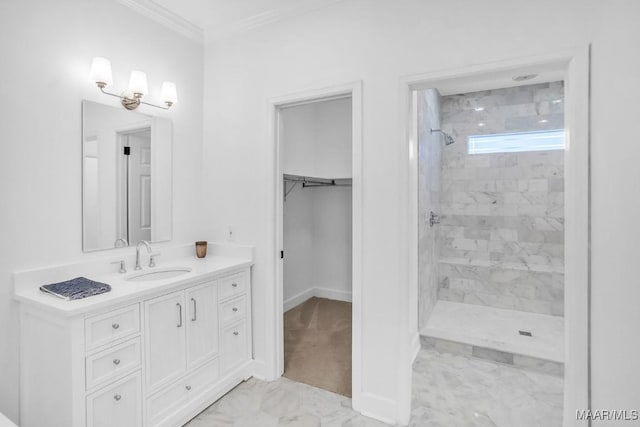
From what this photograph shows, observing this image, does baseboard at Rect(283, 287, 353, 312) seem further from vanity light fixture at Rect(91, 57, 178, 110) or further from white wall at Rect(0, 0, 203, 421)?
vanity light fixture at Rect(91, 57, 178, 110)

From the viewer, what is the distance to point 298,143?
374 centimetres

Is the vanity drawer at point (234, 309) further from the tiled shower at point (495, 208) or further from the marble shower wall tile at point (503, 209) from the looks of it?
the marble shower wall tile at point (503, 209)

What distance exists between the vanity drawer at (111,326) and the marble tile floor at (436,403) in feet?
2.52

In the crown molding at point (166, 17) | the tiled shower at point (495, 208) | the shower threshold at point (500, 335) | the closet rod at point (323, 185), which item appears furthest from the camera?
the closet rod at point (323, 185)

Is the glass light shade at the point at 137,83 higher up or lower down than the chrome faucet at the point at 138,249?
higher up

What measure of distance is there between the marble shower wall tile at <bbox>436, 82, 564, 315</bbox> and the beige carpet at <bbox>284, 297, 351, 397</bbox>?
1.31 m

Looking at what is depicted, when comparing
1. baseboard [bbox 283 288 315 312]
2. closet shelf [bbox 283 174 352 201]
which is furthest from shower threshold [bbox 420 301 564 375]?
closet shelf [bbox 283 174 352 201]

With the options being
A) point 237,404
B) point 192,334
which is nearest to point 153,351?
point 192,334

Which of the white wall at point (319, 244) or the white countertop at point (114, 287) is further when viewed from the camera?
the white wall at point (319, 244)

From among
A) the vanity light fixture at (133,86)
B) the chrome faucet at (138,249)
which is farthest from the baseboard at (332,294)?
the vanity light fixture at (133,86)

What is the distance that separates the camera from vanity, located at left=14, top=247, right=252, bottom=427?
1513mm

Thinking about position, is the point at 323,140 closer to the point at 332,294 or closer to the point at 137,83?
the point at 332,294

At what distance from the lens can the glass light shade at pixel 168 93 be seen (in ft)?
7.94

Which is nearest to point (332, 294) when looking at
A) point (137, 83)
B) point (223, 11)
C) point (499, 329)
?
point (499, 329)
